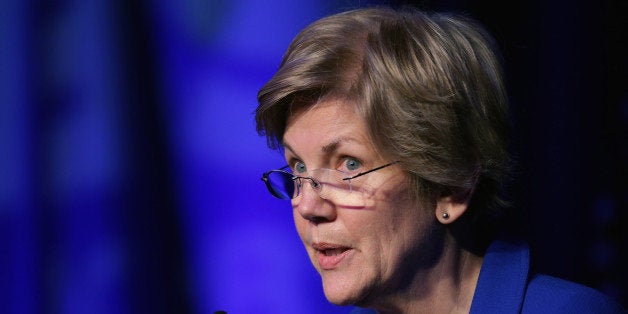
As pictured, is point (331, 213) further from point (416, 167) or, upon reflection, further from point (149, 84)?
point (149, 84)

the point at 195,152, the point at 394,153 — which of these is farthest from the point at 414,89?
the point at 195,152

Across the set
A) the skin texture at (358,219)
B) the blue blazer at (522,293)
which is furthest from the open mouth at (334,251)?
the blue blazer at (522,293)

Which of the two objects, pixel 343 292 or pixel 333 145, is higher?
pixel 333 145

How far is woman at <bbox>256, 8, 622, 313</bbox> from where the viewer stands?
53.1 inches

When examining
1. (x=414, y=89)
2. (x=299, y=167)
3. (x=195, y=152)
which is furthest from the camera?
(x=195, y=152)

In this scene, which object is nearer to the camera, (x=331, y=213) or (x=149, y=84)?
(x=331, y=213)

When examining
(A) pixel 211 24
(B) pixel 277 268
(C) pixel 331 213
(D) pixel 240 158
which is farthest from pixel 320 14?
(C) pixel 331 213

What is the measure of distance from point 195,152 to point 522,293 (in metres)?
0.79

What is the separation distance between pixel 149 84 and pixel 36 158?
29 centimetres

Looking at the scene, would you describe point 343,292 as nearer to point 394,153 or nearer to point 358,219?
point 358,219

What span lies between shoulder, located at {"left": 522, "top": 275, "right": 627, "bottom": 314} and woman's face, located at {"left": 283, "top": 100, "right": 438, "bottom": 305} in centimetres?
25

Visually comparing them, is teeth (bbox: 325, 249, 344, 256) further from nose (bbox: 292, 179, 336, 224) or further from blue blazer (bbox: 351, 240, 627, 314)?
blue blazer (bbox: 351, 240, 627, 314)

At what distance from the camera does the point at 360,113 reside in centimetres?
135

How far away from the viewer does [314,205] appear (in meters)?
1.37
